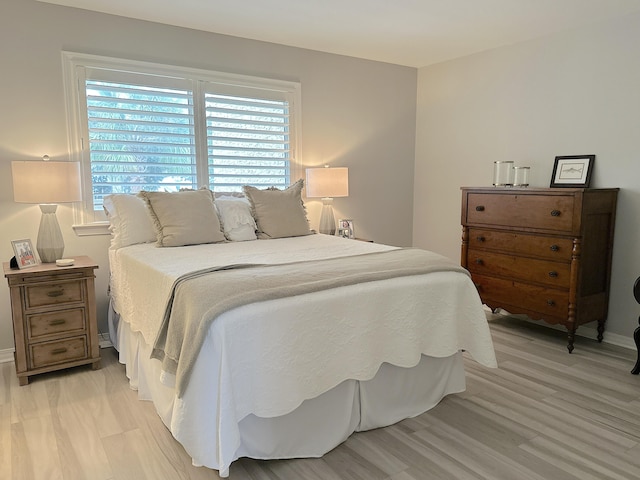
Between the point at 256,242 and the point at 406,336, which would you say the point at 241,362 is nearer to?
the point at 406,336

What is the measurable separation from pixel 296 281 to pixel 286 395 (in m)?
0.48

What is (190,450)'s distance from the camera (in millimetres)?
1840

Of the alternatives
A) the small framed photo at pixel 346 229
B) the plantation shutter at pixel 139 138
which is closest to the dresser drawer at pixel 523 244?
the small framed photo at pixel 346 229

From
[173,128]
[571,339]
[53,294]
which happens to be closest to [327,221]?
[173,128]

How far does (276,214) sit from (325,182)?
0.80 m

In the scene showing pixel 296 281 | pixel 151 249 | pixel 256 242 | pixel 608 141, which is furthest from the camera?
pixel 608 141

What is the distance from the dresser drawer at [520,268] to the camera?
3396mm

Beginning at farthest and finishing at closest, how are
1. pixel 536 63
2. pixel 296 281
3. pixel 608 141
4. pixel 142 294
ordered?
pixel 536 63, pixel 608 141, pixel 142 294, pixel 296 281

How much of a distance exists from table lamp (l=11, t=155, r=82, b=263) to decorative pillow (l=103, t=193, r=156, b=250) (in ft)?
0.83

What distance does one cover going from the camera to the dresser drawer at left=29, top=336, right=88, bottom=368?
284 cm

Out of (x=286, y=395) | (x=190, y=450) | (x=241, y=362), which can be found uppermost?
(x=241, y=362)

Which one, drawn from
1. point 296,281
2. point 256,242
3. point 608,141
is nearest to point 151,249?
point 256,242

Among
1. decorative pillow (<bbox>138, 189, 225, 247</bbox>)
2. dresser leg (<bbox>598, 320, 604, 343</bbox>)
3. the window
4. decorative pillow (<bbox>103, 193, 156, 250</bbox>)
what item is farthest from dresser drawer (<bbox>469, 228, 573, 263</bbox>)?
decorative pillow (<bbox>103, 193, 156, 250</bbox>)

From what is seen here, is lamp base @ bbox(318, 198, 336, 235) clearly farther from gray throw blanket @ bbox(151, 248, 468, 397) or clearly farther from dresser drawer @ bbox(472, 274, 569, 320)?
gray throw blanket @ bbox(151, 248, 468, 397)
